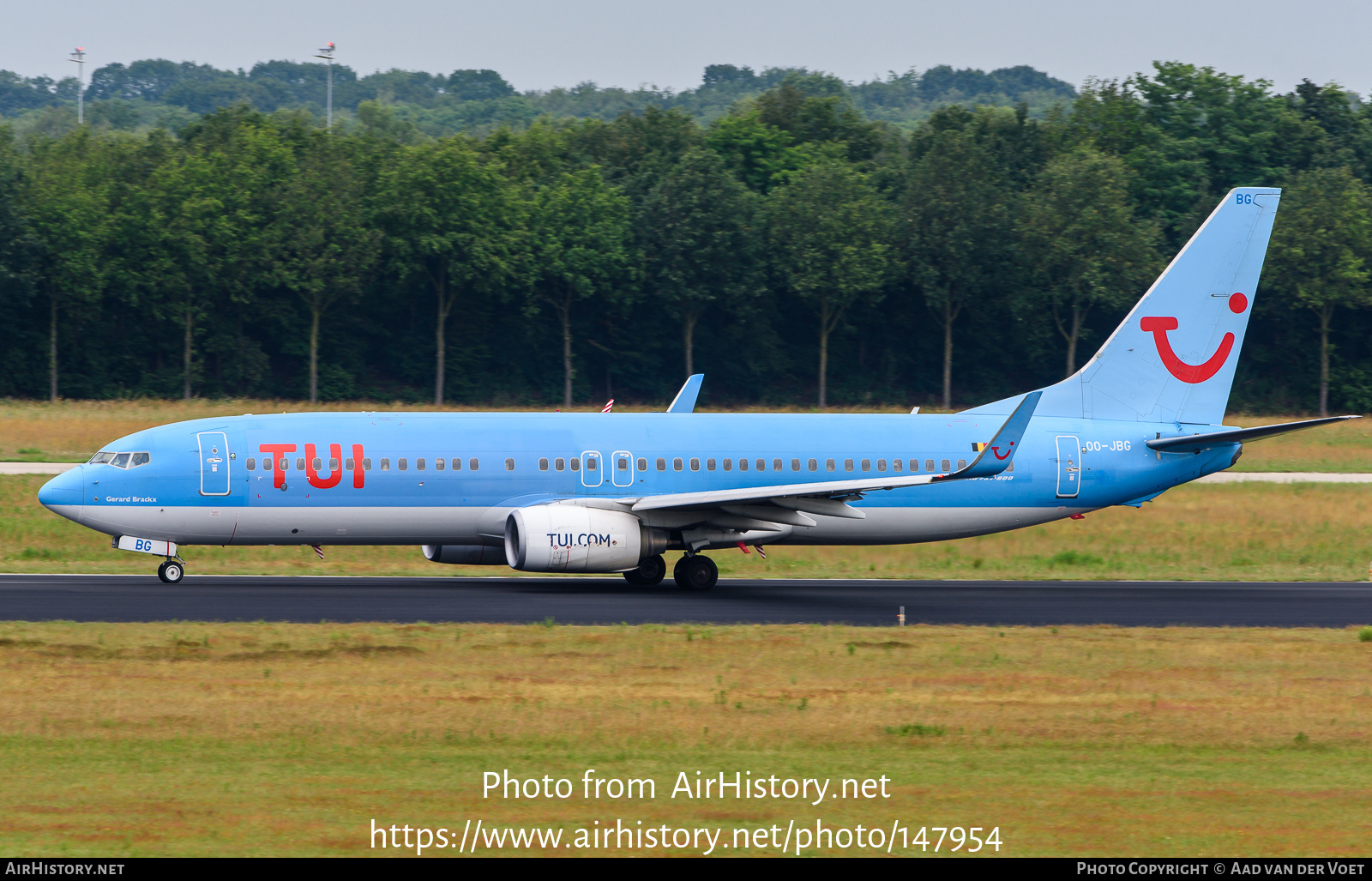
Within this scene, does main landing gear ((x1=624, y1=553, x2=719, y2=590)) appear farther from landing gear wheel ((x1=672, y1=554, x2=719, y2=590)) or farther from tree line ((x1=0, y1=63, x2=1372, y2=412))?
tree line ((x1=0, y1=63, x2=1372, y2=412))

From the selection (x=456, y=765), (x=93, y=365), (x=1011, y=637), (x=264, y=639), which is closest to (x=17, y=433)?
(x=93, y=365)

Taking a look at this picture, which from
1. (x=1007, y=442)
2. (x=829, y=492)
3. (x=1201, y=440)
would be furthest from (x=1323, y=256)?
(x=829, y=492)

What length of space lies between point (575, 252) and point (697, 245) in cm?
677

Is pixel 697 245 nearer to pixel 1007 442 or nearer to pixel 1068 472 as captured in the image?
pixel 1068 472

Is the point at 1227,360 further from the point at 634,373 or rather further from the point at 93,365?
the point at 93,365

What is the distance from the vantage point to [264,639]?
23.1 m

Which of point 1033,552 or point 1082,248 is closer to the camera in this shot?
point 1033,552

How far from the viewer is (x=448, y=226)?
85812 mm

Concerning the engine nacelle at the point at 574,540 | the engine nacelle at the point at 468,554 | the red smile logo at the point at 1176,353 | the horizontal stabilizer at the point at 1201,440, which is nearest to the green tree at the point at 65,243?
the engine nacelle at the point at 468,554

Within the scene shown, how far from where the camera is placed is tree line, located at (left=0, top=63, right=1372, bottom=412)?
3260 inches

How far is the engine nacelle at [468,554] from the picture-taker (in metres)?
33.0

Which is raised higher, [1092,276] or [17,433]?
[1092,276]

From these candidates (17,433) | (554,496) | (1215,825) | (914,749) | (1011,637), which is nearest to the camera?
(1215,825)

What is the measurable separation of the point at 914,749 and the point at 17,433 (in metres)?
52.2
